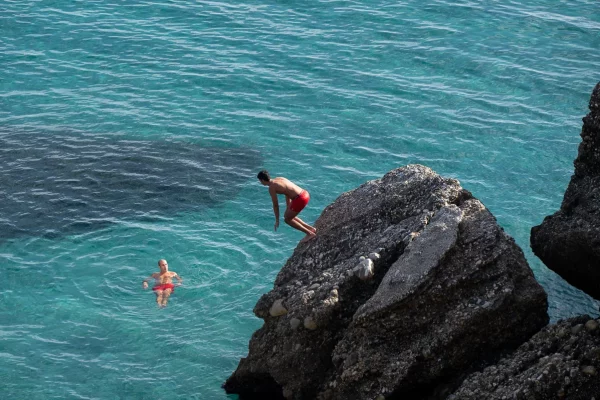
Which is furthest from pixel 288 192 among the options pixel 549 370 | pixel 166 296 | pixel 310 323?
pixel 549 370

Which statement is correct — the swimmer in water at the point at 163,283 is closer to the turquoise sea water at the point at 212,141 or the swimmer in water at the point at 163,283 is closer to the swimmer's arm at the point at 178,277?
the swimmer's arm at the point at 178,277

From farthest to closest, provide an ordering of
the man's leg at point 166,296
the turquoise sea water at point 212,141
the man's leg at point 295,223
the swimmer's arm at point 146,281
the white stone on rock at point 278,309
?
the swimmer's arm at point 146,281 < the man's leg at point 166,296 < the turquoise sea water at point 212,141 < the man's leg at point 295,223 < the white stone on rock at point 278,309

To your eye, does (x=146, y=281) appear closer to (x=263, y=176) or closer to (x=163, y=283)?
(x=163, y=283)

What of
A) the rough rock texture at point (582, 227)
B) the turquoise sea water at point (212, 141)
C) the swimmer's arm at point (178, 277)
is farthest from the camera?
the swimmer's arm at point (178, 277)

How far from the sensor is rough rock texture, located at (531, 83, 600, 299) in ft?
48.3

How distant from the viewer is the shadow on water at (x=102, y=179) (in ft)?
69.1

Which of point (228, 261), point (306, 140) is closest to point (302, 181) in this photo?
point (306, 140)

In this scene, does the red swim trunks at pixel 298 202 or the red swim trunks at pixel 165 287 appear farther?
the red swim trunks at pixel 165 287

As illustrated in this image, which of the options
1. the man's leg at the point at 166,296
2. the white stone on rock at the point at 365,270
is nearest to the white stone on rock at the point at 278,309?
the white stone on rock at the point at 365,270

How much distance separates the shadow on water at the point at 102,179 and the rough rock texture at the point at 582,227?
8.87 meters

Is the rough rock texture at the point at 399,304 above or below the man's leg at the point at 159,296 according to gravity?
above

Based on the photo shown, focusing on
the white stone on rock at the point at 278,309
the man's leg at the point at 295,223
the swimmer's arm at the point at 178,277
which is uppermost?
the man's leg at the point at 295,223

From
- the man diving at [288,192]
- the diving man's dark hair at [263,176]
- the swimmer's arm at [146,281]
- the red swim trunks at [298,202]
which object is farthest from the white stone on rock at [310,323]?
the swimmer's arm at [146,281]

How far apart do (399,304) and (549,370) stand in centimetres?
234
